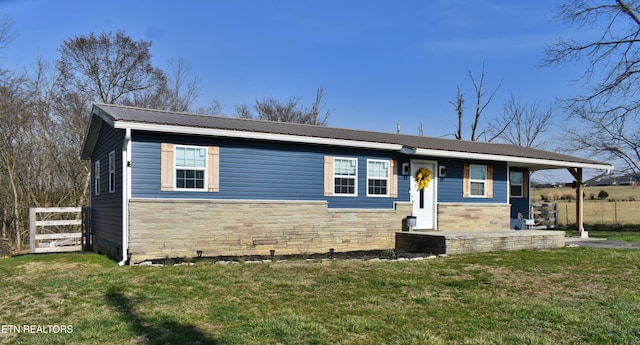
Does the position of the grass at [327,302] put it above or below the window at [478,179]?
below

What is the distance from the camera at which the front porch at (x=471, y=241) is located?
41.2 ft

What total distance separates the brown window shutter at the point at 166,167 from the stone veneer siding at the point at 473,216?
26.1 ft

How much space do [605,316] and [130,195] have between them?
346 inches

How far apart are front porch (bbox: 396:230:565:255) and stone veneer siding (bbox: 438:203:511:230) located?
5.20ft

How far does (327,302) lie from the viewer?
23.0 ft

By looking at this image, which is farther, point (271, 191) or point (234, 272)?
point (271, 191)

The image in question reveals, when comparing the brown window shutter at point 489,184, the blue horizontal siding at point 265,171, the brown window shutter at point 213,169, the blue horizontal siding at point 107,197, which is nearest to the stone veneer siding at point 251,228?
the blue horizontal siding at point 265,171

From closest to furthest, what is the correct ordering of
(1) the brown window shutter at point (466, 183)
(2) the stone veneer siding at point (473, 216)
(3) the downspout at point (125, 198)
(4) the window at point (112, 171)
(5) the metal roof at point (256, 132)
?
(3) the downspout at point (125, 198)
(5) the metal roof at point (256, 132)
(4) the window at point (112, 171)
(2) the stone veneer siding at point (473, 216)
(1) the brown window shutter at point (466, 183)

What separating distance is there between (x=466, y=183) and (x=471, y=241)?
128 inches

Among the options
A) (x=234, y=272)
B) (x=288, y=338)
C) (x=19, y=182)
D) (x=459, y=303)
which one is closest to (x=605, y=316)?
(x=459, y=303)

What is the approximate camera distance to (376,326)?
5.71 m

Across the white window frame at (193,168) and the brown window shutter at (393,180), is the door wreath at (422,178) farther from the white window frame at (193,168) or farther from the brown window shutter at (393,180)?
the white window frame at (193,168)

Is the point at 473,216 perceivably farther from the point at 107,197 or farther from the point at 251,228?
the point at 107,197

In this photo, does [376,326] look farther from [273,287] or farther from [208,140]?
[208,140]
